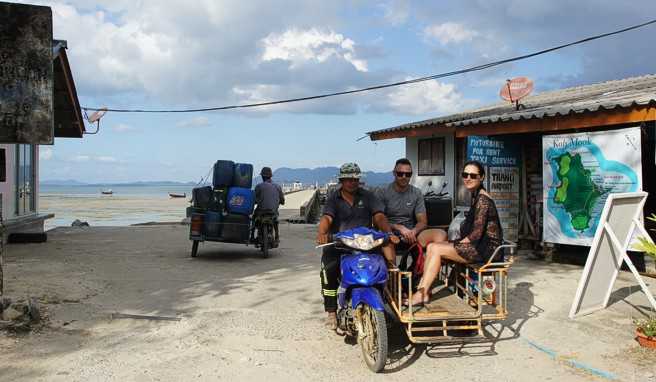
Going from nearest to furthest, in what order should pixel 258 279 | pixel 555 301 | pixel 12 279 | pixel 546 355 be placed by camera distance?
1. pixel 546 355
2. pixel 555 301
3. pixel 12 279
4. pixel 258 279

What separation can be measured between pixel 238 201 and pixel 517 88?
6.74 meters

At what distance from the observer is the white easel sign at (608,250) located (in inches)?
234

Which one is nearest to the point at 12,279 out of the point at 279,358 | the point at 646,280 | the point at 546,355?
the point at 279,358

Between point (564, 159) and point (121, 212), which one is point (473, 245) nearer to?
point (564, 159)

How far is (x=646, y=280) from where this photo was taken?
8.38 metres

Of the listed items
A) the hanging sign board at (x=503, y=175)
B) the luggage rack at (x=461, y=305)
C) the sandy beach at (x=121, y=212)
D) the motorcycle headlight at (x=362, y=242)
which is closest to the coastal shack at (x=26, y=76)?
the motorcycle headlight at (x=362, y=242)

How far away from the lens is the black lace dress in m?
5.35

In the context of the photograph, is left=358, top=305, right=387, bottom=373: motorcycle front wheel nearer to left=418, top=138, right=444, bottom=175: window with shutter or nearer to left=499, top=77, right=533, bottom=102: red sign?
left=499, top=77, right=533, bottom=102: red sign

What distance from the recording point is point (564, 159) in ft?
31.9

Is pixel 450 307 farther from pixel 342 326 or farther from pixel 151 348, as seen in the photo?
pixel 151 348

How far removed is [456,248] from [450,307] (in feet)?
1.87

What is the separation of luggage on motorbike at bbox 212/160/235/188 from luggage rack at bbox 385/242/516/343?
5.67 m

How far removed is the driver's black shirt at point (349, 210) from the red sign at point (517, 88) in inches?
321

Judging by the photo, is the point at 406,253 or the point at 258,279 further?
the point at 258,279
